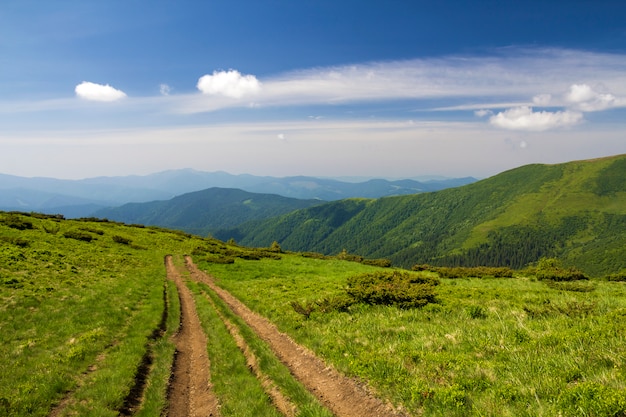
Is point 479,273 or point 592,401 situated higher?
point 592,401

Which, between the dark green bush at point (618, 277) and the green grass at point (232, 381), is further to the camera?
the dark green bush at point (618, 277)

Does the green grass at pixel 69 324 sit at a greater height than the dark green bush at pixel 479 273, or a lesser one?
greater

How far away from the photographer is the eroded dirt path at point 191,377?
10258 millimetres

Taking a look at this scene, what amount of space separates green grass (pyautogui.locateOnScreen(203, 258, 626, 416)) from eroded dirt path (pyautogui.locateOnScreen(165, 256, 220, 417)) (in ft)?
13.7

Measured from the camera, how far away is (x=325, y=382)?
10.4 meters

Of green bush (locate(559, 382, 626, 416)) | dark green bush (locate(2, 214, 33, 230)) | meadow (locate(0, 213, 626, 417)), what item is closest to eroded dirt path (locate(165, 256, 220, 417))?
meadow (locate(0, 213, 626, 417))

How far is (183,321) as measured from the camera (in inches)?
795

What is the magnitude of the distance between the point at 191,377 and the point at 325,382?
591 cm

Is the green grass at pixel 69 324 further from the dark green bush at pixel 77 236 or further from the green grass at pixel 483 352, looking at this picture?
the green grass at pixel 483 352

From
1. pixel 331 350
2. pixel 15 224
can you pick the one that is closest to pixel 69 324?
pixel 331 350

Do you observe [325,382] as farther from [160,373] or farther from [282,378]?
[160,373]

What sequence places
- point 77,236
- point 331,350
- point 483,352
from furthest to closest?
point 77,236 < point 331,350 < point 483,352

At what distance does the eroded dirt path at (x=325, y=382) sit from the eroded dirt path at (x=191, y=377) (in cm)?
288

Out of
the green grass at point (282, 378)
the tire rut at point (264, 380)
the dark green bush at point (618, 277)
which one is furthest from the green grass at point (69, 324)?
the dark green bush at point (618, 277)
